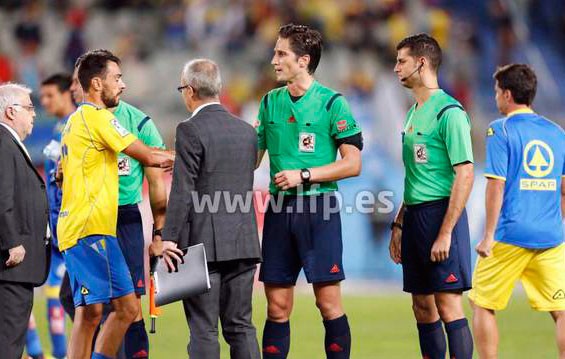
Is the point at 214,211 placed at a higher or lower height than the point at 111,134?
lower

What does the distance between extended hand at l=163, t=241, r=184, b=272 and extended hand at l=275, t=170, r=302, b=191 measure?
862 millimetres

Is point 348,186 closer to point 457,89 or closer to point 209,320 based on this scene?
point 457,89

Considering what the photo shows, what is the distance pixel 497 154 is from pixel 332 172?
1.24 metres

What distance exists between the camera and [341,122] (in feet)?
23.0

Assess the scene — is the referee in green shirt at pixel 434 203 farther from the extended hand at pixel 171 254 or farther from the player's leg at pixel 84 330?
the player's leg at pixel 84 330

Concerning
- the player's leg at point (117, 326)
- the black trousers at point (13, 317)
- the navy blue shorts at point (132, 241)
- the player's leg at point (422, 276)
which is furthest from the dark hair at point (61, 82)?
the player's leg at point (422, 276)

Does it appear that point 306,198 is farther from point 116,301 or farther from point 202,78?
point 116,301

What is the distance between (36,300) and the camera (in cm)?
1410

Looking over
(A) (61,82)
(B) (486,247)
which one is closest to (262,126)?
(B) (486,247)

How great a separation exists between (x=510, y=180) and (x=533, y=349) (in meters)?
2.74

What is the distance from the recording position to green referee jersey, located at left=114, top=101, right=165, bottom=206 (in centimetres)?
748

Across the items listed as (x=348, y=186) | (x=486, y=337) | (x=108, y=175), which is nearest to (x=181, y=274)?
(x=108, y=175)

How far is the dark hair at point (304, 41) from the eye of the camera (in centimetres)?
705

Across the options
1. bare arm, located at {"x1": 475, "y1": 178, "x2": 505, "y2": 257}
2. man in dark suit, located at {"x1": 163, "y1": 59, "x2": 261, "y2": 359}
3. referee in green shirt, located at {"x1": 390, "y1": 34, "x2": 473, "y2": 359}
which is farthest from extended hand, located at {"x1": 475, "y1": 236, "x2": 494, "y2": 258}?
man in dark suit, located at {"x1": 163, "y1": 59, "x2": 261, "y2": 359}
